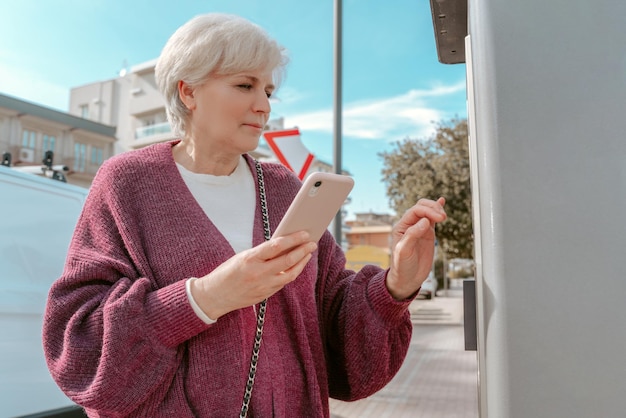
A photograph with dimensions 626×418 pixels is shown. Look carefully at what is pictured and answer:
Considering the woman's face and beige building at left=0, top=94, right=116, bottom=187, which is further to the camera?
beige building at left=0, top=94, right=116, bottom=187

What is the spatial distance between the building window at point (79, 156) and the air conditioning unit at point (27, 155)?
3263 millimetres

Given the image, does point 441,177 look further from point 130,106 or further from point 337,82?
point 130,106

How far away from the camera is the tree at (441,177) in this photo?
2059cm

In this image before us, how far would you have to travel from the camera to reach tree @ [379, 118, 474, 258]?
20.6 metres

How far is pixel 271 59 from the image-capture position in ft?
4.96

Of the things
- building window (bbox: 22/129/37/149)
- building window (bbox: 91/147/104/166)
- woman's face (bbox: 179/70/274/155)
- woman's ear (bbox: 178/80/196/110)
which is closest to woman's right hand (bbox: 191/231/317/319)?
woman's face (bbox: 179/70/274/155)

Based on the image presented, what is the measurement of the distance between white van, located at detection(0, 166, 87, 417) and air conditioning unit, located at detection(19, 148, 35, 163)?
101 feet

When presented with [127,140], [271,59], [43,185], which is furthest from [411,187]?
[127,140]

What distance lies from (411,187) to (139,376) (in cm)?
2086

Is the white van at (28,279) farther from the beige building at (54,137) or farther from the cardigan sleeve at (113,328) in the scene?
the beige building at (54,137)

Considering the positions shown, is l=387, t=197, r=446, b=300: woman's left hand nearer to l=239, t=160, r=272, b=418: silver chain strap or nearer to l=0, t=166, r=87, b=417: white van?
l=239, t=160, r=272, b=418: silver chain strap

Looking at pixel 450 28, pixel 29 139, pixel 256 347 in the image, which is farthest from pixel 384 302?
pixel 29 139

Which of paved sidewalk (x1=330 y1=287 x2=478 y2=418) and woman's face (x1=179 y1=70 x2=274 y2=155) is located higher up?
woman's face (x1=179 y1=70 x2=274 y2=155)

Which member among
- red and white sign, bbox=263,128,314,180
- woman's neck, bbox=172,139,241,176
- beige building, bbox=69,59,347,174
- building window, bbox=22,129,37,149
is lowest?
woman's neck, bbox=172,139,241,176
